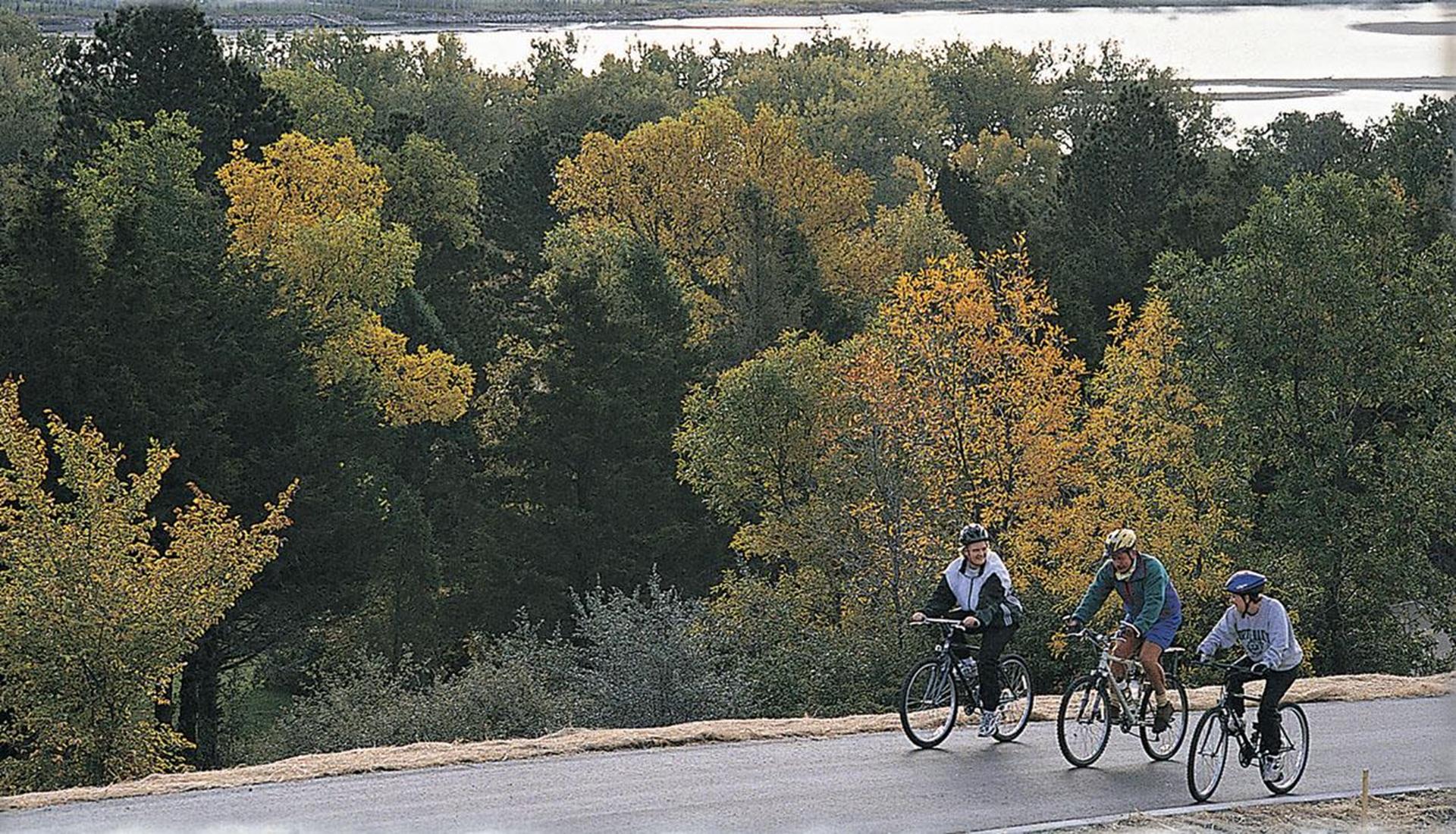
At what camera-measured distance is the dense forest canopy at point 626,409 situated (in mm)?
29188

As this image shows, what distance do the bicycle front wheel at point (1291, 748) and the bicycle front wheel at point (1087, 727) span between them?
145cm

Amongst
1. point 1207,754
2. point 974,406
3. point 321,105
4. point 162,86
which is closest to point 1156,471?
point 974,406

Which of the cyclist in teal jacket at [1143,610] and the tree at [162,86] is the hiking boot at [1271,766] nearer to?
the cyclist in teal jacket at [1143,610]

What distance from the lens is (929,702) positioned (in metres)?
16.8

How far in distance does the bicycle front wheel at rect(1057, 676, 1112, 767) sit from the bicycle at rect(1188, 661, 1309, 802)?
1100 mm

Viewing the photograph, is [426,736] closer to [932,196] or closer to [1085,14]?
[1085,14]

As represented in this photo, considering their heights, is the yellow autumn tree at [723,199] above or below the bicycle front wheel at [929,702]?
above

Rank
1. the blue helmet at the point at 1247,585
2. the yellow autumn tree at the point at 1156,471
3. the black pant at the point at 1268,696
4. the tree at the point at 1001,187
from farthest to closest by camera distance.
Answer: the tree at the point at 1001,187 < the yellow autumn tree at the point at 1156,471 < the black pant at the point at 1268,696 < the blue helmet at the point at 1247,585

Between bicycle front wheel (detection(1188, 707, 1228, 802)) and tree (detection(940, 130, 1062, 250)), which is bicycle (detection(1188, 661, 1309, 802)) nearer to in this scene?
bicycle front wheel (detection(1188, 707, 1228, 802))

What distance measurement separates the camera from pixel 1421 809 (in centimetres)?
1382

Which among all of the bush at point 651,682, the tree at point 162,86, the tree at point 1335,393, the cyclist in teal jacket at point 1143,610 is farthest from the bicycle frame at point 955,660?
the tree at point 162,86

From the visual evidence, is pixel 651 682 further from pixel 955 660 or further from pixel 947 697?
pixel 955 660

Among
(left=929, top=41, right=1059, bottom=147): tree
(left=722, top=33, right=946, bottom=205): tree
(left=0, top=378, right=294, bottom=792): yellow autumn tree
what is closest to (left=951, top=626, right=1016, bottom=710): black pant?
(left=0, top=378, right=294, bottom=792): yellow autumn tree

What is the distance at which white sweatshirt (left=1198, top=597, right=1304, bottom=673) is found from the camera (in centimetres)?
1420
